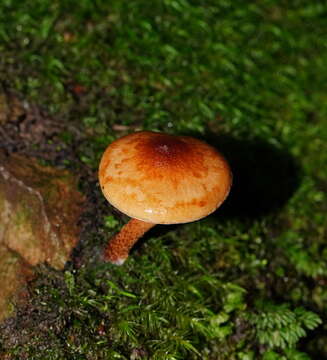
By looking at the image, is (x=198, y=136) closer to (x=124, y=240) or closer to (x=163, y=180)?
(x=124, y=240)

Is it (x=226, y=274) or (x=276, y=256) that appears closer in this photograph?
(x=226, y=274)

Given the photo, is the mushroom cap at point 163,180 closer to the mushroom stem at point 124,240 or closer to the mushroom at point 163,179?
the mushroom at point 163,179

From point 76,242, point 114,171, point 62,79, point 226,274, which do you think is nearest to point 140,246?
point 76,242

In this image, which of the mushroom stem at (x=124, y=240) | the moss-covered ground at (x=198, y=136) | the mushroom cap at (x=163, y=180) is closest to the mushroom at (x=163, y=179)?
the mushroom cap at (x=163, y=180)

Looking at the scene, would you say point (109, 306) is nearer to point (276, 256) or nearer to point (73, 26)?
point (276, 256)

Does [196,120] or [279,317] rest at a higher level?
[196,120]
